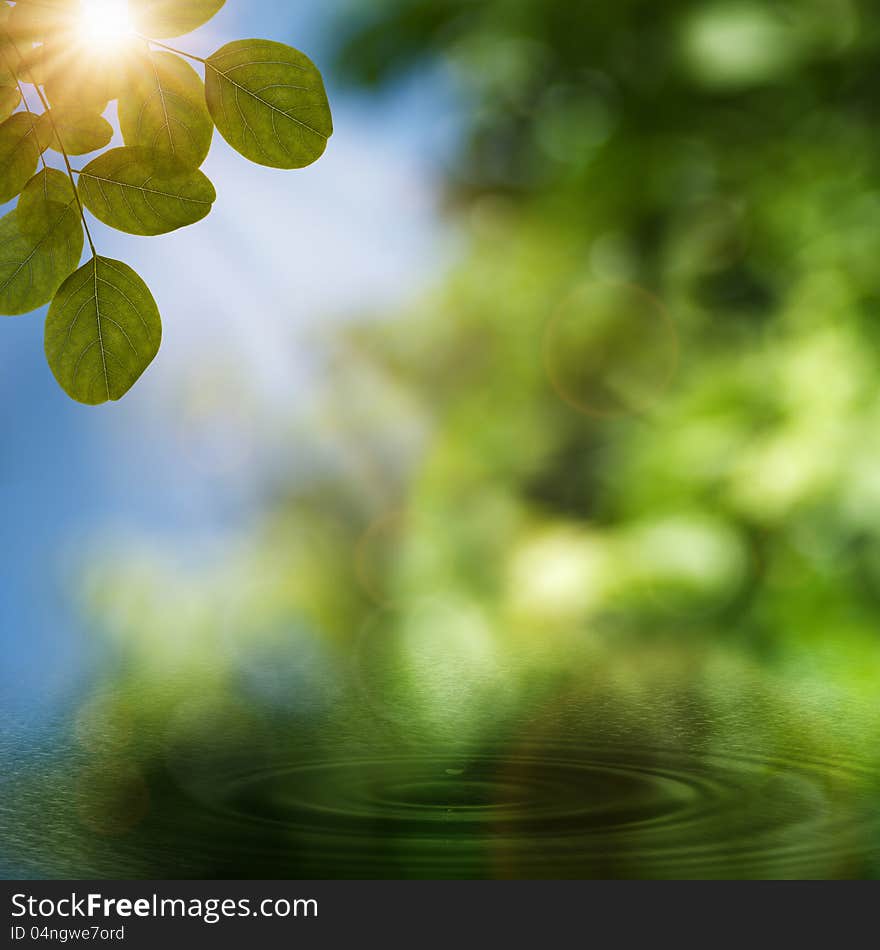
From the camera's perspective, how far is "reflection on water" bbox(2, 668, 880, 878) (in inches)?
16.2

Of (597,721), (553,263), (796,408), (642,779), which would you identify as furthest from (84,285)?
(553,263)

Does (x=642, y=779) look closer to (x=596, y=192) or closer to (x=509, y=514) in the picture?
(x=596, y=192)

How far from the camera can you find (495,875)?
15.3 inches

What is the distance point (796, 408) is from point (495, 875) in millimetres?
956

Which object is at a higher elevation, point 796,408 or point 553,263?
point 553,263

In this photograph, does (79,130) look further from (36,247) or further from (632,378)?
(632,378)

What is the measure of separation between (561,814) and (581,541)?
0.96 m

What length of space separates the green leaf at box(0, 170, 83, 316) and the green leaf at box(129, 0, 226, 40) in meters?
0.04

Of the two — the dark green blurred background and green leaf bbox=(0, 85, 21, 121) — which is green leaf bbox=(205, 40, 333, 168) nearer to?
green leaf bbox=(0, 85, 21, 121)

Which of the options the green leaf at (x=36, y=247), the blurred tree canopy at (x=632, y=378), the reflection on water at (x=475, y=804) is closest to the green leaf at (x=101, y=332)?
the green leaf at (x=36, y=247)

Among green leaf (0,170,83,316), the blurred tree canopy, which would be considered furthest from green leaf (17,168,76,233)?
the blurred tree canopy

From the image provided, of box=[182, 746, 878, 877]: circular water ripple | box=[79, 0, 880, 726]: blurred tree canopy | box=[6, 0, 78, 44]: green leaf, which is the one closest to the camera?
box=[6, 0, 78, 44]: green leaf

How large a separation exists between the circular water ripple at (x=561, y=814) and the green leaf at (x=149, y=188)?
26 centimetres

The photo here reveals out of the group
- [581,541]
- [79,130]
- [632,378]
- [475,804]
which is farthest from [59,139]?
[632,378]
